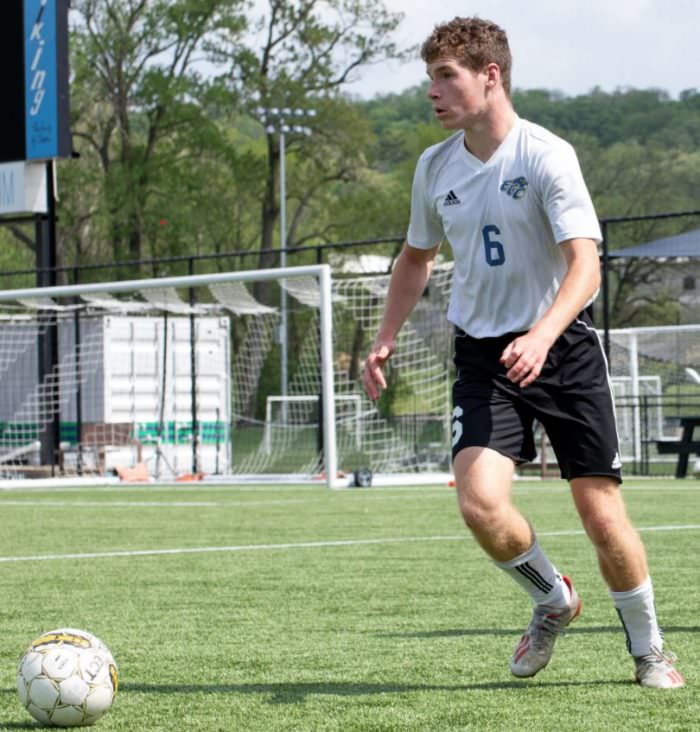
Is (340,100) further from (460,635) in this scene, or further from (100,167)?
(460,635)

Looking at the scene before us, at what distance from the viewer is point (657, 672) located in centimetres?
436

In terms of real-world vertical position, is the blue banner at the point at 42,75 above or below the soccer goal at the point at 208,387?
above

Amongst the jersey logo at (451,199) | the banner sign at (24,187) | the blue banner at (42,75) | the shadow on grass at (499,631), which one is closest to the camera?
the jersey logo at (451,199)

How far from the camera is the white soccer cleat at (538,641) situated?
4.50 m

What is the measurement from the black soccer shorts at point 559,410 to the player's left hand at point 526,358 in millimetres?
348

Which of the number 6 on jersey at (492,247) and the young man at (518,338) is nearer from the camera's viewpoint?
the young man at (518,338)

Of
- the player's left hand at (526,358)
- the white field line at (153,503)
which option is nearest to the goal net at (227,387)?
the white field line at (153,503)

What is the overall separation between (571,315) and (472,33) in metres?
0.97

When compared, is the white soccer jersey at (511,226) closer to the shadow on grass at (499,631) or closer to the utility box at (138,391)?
the shadow on grass at (499,631)

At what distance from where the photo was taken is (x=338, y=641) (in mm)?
5531

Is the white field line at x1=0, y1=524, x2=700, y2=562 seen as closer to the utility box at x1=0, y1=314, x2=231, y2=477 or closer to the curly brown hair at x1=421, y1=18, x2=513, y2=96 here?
the curly brown hair at x1=421, y1=18, x2=513, y2=96

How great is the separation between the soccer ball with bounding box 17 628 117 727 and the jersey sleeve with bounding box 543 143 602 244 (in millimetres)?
1778

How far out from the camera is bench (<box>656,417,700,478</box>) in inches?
723

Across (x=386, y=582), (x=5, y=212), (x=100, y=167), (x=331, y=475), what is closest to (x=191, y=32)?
(x=100, y=167)
